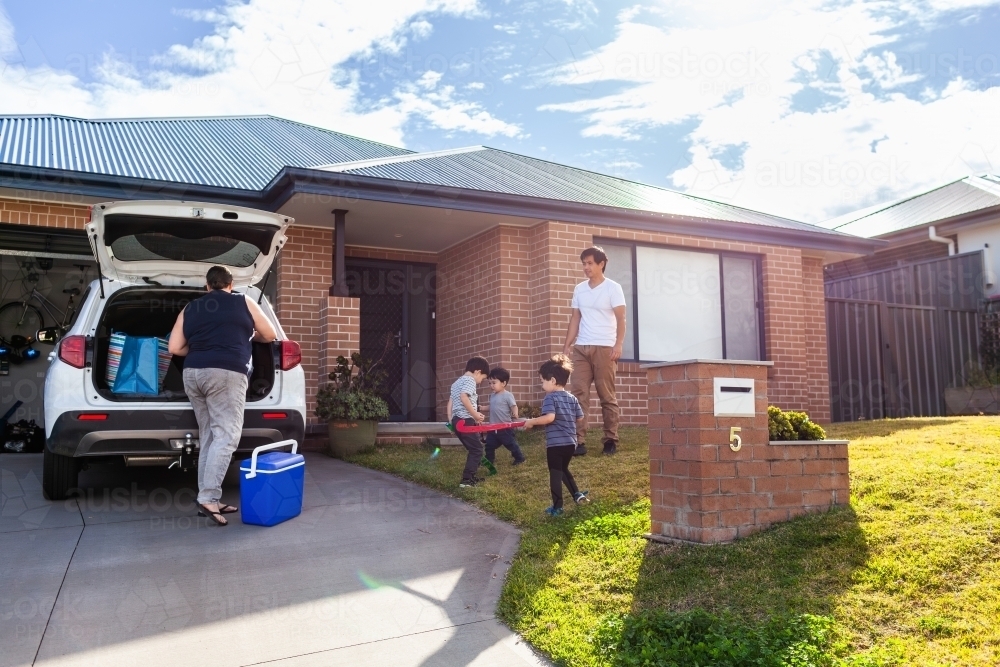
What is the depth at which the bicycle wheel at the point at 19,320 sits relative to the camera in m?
12.0

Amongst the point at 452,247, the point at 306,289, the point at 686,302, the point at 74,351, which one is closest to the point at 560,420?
the point at 74,351

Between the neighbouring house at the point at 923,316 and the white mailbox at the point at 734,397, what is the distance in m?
8.42

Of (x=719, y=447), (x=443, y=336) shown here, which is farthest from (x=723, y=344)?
(x=719, y=447)

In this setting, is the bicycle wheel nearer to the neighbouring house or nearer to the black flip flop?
the black flip flop

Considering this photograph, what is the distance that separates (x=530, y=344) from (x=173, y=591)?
6.36m

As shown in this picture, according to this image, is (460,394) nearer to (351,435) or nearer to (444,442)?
(351,435)

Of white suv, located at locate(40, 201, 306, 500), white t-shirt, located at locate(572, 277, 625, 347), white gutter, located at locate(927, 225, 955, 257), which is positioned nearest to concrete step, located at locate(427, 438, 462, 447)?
white t-shirt, located at locate(572, 277, 625, 347)

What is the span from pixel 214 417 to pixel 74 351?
3.45ft

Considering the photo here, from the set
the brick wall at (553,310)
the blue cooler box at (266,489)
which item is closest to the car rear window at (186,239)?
the blue cooler box at (266,489)

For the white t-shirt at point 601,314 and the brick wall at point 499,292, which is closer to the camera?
the white t-shirt at point 601,314

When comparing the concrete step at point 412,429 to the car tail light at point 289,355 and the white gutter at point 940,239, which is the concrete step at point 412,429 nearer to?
the car tail light at point 289,355

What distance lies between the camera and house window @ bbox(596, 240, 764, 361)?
34.5 ft

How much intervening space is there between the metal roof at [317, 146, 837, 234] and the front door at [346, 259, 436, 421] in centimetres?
160

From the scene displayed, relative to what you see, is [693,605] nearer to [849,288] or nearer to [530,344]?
[530,344]
